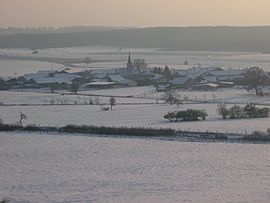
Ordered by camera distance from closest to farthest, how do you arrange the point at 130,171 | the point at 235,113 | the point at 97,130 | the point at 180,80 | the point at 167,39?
the point at 130,171 < the point at 97,130 < the point at 235,113 < the point at 180,80 < the point at 167,39

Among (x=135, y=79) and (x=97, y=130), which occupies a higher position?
(x=135, y=79)

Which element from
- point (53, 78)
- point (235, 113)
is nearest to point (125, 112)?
point (235, 113)

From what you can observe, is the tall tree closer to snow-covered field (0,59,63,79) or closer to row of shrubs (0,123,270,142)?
row of shrubs (0,123,270,142)

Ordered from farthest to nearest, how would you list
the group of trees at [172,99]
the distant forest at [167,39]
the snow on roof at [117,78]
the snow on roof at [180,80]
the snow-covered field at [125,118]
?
the distant forest at [167,39] → the snow on roof at [117,78] → the snow on roof at [180,80] → the group of trees at [172,99] → the snow-covered field at [125,118]

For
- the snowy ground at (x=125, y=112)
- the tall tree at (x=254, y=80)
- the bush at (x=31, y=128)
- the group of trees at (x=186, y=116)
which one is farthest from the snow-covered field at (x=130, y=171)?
the tall tree at (x=254, y=80)

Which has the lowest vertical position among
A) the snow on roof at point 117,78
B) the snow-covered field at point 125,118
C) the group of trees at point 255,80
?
the snow-covered field at point 125,118

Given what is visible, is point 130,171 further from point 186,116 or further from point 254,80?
point 254,80

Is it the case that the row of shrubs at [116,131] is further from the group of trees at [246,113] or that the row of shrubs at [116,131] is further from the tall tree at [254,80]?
the tall tree at [254,80]
